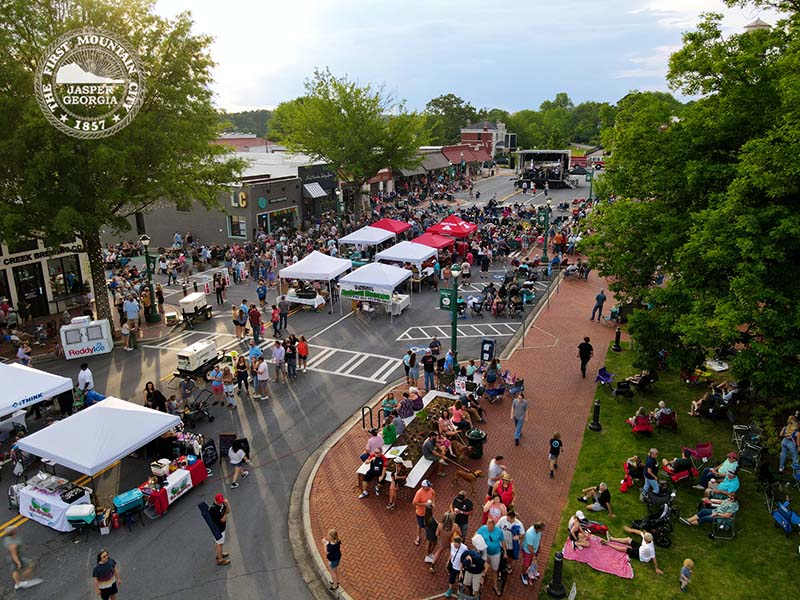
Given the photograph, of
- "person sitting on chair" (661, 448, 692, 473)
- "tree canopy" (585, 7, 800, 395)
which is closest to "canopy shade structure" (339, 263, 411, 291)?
"tree canopy" (585, 7, 800, 395)

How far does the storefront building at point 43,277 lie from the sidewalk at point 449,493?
59.3 feet

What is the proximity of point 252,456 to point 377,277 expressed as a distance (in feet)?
39.8

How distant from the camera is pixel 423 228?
145ft

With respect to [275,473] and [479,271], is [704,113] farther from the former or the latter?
[479,271]

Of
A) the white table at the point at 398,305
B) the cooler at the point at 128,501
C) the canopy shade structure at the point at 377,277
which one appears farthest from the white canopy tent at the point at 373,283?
the cooler at the point at 128,501

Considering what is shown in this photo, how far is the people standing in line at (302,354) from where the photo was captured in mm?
19344

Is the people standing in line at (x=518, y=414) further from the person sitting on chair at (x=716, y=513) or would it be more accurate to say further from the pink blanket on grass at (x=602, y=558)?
the person sitting on chair at (x=716, y=513)

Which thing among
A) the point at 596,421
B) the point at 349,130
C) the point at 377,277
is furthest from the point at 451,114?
the point at 596,421

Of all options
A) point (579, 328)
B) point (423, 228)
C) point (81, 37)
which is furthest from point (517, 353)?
point (423, 228)

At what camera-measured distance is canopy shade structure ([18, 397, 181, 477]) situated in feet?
38.7

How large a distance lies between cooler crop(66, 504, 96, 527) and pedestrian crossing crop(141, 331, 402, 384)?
29.9 ft

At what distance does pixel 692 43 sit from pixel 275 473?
1509 cm

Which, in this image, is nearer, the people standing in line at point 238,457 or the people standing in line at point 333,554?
the people standing in line at point 333,554

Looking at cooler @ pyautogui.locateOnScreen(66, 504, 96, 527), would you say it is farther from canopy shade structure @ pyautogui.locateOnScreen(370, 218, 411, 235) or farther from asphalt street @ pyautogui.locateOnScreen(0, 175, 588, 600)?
canopy shade structure @ pyautogui.locateOnScreen(370, 218, 411, 235)
